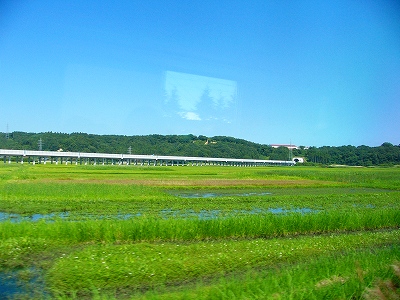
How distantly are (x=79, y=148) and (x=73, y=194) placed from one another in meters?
75.4

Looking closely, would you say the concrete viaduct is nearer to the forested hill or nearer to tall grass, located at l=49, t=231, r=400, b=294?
the forested hill

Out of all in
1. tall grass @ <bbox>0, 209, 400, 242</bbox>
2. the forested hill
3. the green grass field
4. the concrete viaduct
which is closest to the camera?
the green grass field

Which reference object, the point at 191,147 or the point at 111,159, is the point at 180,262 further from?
the point at 191,147

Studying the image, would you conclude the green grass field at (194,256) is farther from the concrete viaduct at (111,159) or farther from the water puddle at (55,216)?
the concrete viaduct at (111,159)

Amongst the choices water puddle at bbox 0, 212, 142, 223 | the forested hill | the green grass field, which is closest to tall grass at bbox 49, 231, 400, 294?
the green grass field

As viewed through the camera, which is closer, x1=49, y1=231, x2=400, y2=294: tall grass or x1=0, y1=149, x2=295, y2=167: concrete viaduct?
x1=49, y1=231, x2=400, y2=294: tall grass

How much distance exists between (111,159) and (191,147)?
24.6 meters

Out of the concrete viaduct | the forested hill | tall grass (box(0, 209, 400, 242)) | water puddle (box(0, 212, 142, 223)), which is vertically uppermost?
the forested hill

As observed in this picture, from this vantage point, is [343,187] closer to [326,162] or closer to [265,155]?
[326,162]

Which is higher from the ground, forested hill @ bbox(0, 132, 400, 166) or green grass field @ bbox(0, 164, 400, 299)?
forested hill @ bbox(0, 132, 400, 166)

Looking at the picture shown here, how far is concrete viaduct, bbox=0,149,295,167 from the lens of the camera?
79381 millimetres

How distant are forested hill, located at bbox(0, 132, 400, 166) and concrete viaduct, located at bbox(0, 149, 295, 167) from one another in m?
2.40

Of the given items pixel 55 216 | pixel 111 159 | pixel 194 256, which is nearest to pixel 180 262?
pixel 194 256

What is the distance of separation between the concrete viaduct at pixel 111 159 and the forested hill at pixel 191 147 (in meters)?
2.40
